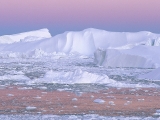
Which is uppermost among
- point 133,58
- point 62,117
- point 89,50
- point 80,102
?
point 62,117

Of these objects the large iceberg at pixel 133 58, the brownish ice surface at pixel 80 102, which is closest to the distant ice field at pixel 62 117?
the brownish ice surface at pixel 80 102

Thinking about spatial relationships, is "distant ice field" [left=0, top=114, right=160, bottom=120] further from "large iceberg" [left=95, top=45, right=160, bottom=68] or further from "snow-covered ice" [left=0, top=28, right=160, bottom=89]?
"snow-covered ice" [left=0, top=28, right=160, bottom=89]

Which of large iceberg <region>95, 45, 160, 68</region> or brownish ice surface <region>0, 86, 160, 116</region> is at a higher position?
brownish ice surface <region>0, 86, 160, 116</region>

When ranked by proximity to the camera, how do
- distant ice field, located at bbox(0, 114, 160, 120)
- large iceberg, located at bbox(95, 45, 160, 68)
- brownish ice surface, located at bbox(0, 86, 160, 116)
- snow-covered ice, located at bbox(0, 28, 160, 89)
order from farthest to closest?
snow-covered ice, located at bbox(0, 28, 160, 89) < large iceberg, located at bbox(95, 45, 160, 68) < brownish ice surface, located at bbox(0, 86, 160, 116) < distant ice field, located at bbox(0, 114, 160, 120)

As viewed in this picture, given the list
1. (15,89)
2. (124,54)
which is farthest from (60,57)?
(15,89)

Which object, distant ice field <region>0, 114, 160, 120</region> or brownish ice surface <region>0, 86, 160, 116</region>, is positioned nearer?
distant ice field <region>0, 114, 160, 120</region>

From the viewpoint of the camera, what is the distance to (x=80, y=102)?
8781mm

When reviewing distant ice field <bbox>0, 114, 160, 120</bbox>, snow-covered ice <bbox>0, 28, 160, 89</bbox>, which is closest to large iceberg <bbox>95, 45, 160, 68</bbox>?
snow-covered ice <bbox>0, 28, 160, 89</bbox>

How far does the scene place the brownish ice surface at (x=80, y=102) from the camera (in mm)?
7477

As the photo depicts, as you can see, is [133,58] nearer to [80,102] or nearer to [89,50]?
[80,102]

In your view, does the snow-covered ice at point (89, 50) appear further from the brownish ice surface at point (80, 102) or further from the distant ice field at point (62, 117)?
the distant ice field at point (62, 117)

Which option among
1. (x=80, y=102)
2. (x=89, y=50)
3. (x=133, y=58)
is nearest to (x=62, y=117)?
(x=80, y=102)

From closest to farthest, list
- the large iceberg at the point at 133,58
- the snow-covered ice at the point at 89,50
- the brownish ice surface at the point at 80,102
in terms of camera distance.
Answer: the brownish ice surface at the point at 80,102
the large iceberg at the point at 133,58
the snow-covered ice at the point at 89,50

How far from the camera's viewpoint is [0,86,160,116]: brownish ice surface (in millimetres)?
7477
